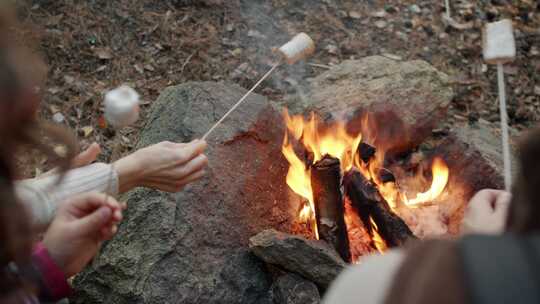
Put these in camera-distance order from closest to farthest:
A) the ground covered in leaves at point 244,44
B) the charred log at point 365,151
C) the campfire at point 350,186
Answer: the campfire at point 350,186 → the charred log at point 365,151 → the ground covered in leaves at point 244,44

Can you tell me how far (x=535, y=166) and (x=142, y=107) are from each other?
314 cm

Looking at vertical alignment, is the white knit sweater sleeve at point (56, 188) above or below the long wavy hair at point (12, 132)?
below

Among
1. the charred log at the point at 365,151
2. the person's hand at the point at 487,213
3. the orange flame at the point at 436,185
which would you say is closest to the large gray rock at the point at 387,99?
the charred log at the point at 365,151

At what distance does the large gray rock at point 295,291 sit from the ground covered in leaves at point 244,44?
1617 mm

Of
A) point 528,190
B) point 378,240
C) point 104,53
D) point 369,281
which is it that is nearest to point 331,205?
point 378,240

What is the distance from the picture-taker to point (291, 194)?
281cm

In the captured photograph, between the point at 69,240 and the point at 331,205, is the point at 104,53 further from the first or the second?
the point at 69,240

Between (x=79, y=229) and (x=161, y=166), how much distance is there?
1.76 feet

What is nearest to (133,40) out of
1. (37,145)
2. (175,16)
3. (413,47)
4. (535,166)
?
(175,16)

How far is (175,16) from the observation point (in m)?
4.30

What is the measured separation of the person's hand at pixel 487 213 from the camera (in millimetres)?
1714

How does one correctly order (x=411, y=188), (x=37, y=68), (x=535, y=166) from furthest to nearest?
(x=411, y=188) < (x=37, y=68) < (x=535, y=166)

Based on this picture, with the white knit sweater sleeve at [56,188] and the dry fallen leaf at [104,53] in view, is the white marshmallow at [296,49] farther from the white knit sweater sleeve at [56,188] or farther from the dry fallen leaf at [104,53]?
the dry fallen leaf at [104,53]

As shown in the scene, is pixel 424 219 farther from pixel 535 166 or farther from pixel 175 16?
pixel 175 16
